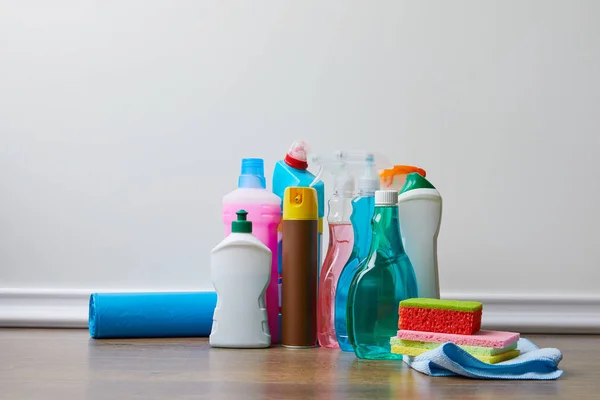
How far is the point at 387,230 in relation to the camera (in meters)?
1.02

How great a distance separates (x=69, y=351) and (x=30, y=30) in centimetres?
66

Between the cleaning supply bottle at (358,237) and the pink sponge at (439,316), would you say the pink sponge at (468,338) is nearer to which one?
the pink sponge at (439,316)

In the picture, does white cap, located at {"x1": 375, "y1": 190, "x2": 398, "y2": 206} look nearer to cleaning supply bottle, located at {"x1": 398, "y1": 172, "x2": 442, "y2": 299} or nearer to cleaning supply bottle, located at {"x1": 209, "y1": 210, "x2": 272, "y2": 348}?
cleaning supply bottle, located at {"x1": 398, "y1": 172, "x2": 442, "y2": 299}

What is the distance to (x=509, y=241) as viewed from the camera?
1406mm

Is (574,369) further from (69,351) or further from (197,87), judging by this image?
(197,87)

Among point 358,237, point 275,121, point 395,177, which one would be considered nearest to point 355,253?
point 358,237

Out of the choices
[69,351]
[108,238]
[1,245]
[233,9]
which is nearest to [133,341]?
[69,351]

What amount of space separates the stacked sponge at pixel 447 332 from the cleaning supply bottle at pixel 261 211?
257mm

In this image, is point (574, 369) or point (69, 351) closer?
point (574, 369)

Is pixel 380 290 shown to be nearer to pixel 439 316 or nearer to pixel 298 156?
pixel 439 316

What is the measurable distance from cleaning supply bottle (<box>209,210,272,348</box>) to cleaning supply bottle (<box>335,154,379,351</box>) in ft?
0.36

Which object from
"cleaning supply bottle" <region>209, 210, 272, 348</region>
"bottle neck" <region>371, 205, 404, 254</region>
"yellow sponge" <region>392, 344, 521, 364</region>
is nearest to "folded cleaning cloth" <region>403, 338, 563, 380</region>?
"yellow sponge" <region>392, 344, 521, 364</region>

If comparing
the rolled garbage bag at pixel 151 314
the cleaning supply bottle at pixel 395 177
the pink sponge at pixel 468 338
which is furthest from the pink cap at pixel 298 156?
the pink sponge at pixel 468 338

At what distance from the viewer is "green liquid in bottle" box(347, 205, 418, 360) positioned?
1002 millimetres
